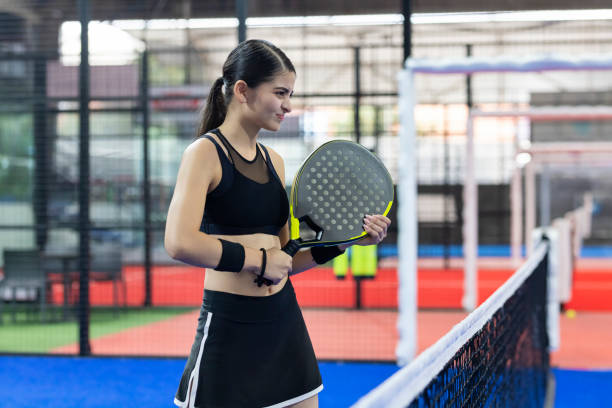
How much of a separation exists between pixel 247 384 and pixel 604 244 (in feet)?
61.7

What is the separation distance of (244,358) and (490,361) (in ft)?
2.52

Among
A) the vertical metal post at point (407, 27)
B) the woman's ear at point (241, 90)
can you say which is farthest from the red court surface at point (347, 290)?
the woman's ear at point (241, 90)

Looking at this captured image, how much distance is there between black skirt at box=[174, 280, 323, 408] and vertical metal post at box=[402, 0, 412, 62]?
3.81m

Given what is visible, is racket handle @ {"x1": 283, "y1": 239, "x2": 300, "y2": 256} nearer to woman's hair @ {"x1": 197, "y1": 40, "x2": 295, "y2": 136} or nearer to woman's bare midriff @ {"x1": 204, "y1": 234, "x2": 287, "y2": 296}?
woman's bare midriff @ {"x1": 204, "y1": 234, "x2": 287, "y2": 296}

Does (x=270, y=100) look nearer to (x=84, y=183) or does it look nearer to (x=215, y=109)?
(x=215, y=109)

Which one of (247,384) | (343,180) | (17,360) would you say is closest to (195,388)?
(247,384)

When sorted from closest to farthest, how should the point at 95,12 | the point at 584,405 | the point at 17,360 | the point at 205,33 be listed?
1. the point at 584,405
2. the point at 17,360
3. the point at 95,12
4. the point at 205,33

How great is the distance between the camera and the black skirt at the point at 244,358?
1519mm

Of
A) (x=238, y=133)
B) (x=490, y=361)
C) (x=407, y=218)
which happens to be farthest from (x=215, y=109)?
(x=407, y=218)

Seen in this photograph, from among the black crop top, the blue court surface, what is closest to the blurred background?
the blue court surface

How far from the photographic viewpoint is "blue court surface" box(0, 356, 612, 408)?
4234 mm

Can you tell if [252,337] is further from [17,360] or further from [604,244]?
[604,244]

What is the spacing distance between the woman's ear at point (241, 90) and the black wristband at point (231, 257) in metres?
0.32

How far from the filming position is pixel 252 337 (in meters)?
1.54
